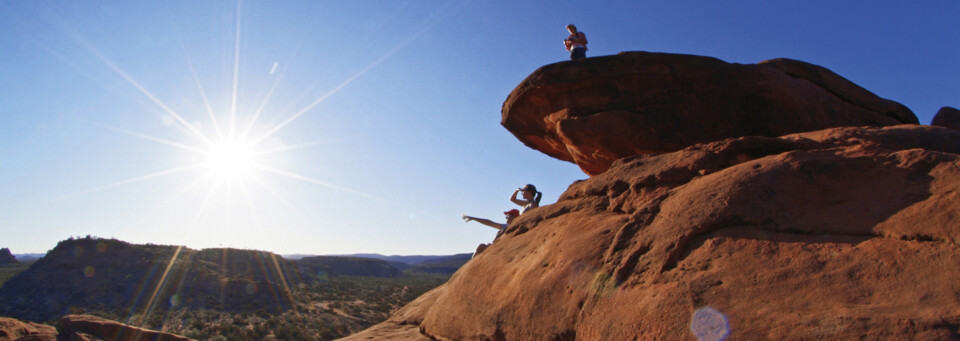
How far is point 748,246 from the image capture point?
4.00m

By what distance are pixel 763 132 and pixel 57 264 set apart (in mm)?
44287

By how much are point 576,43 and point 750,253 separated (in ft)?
22.0

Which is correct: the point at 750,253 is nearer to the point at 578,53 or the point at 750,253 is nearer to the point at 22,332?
the point at 578,53

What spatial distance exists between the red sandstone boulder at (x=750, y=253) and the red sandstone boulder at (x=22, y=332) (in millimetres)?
8668

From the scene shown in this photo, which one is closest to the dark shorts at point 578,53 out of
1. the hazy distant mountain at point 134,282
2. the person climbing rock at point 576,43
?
the person climbing rock at point 576,43

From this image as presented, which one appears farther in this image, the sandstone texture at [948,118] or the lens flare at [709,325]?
the sandstone texture at [948,118]

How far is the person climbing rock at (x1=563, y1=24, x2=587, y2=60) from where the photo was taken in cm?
966

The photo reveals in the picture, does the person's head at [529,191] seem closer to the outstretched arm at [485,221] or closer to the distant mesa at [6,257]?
the outstretched arm at [485,221]

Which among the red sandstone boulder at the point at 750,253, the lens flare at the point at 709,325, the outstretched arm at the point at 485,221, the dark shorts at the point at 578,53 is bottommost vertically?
the lens flare at the point at 709,325

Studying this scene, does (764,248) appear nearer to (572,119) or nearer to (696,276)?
(696,276)

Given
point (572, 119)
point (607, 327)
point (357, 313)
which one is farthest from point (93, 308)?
point (607, 327)

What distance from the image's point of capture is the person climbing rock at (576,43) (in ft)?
31.7

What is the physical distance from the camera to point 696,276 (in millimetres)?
3918

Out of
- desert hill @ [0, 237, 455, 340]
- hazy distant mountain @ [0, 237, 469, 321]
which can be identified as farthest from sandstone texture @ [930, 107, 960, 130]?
hazy distant mountain @ [0, 237, 469, 321]
